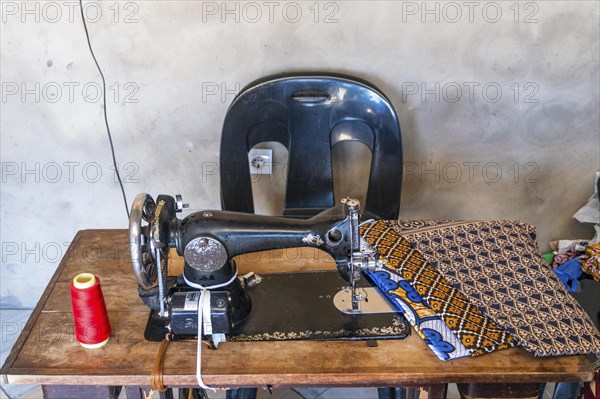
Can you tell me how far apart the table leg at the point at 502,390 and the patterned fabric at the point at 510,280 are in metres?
0.10

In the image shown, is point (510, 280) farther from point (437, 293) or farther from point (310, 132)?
point (310, 132)

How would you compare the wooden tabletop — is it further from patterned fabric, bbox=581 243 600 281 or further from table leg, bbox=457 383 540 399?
patterned fabric, bbox=581 243 600 281

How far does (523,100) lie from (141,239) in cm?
149

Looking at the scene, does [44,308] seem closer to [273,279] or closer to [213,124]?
[273,279]

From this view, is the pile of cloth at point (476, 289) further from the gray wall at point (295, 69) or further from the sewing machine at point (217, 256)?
the gray wall at point (295, 69)

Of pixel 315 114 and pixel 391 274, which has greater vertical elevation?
pixel 315 114

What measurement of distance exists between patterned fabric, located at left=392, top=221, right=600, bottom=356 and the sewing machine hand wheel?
2.14ft

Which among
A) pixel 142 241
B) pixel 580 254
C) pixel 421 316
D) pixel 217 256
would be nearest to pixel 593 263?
pixel 580 254

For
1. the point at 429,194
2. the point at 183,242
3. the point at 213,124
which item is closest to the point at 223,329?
the point at 183,242

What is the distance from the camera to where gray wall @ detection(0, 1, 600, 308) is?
1.86 metres

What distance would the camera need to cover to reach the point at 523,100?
200 centimetres

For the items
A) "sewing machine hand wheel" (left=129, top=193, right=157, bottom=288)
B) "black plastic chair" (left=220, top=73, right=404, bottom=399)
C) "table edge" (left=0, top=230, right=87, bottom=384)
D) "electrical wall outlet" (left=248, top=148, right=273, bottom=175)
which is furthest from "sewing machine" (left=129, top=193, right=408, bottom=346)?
"electrical wall outlet" (left=248, top=148, right=273, bottom=175)

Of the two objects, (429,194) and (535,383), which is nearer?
(535,383)

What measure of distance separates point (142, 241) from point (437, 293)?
0.67 m
